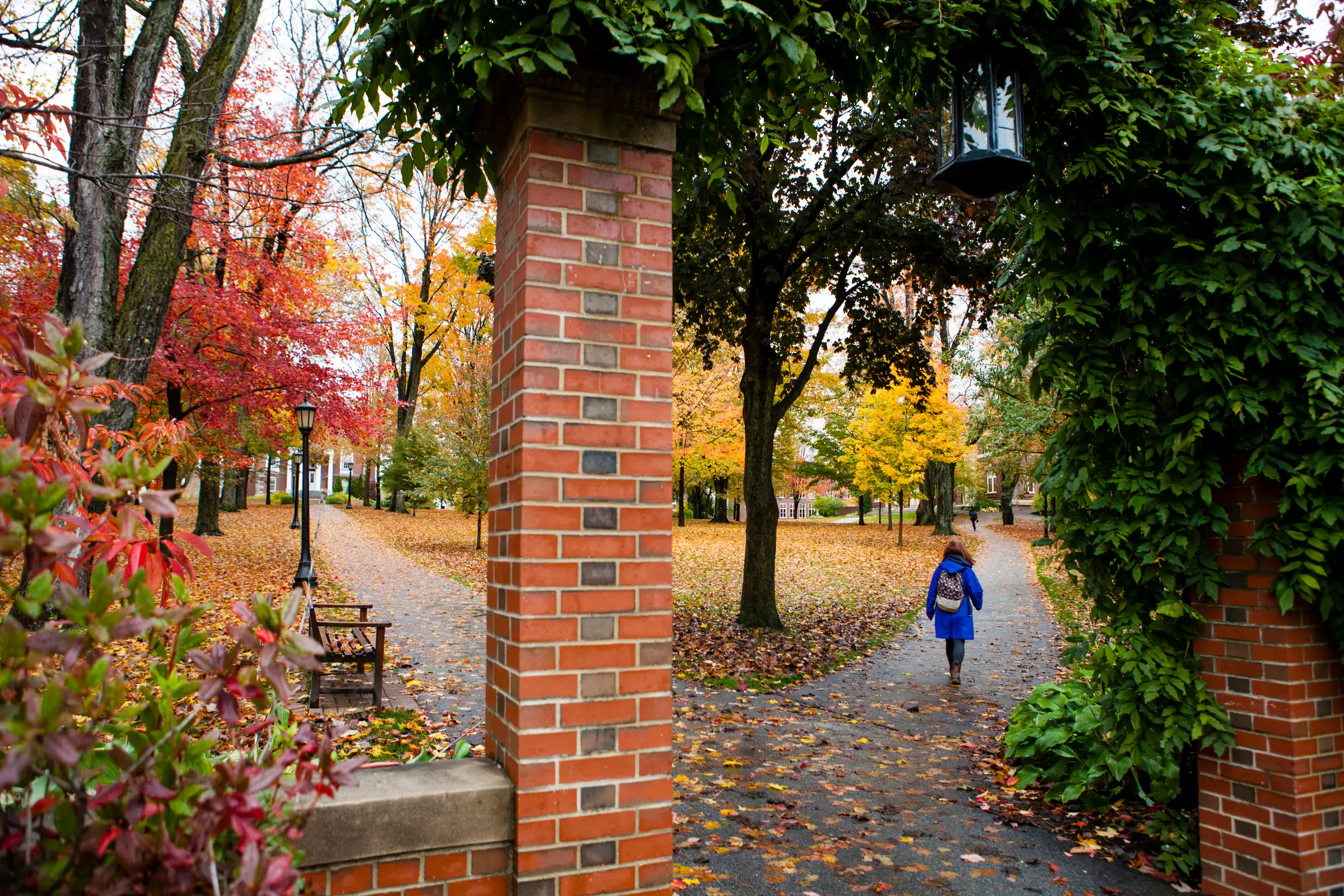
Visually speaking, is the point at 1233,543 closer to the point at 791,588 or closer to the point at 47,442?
the point at 47,442

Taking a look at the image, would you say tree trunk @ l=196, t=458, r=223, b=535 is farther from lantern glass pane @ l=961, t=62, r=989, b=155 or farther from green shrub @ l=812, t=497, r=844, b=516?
green shrub @ l=812, t=497, r=844, b=516

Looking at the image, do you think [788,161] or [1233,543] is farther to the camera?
[788,161]

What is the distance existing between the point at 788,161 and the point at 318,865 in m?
10.1

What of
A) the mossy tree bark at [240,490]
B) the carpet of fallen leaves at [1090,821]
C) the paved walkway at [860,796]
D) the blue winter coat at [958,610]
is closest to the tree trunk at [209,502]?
the mossy tree bark at [240,490]

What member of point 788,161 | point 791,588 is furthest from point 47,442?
point 791,588

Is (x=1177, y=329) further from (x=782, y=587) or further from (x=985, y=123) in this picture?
(x=782, y=587)

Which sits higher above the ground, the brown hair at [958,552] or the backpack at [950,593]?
the brown hair at [958,552]

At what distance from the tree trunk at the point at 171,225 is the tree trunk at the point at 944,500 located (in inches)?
1017

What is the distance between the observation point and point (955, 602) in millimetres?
9188

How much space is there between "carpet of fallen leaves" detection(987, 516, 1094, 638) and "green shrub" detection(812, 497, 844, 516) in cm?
1587

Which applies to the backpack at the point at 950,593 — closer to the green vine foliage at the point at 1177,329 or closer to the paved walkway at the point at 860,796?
the paved walkway at the point at 860,796

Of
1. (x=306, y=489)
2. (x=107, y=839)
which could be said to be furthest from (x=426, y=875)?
(x=306, y=489)

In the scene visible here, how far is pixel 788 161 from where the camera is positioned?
10.5 m

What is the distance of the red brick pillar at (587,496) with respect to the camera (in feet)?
7.31
